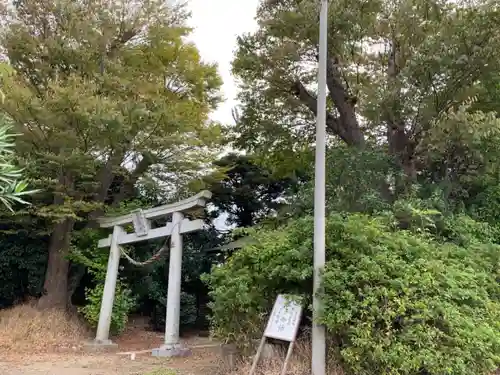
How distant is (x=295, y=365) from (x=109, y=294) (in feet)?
18.1

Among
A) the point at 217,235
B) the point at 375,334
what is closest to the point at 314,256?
the point at 375,334

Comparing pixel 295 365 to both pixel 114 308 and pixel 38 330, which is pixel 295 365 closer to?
pixel 114 308

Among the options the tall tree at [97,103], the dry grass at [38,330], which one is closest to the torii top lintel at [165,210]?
the tall tree at [97,103]

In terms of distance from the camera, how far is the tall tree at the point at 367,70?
822 cm

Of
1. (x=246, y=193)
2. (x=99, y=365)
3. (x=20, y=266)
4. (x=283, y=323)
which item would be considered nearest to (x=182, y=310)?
(x=20, y=266)

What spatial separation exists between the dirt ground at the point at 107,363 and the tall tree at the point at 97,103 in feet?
8.83

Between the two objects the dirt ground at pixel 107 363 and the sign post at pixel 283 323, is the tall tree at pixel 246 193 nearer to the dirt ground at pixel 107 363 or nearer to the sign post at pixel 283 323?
the dirt ground at pixel 107 363

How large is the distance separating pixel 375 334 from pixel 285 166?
8.42 metres

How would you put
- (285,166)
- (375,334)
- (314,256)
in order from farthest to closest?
(285,166), (314,256), (375,334)

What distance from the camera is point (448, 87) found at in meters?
8.34

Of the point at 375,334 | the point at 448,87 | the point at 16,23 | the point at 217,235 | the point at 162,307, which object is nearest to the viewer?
the point at 375,334

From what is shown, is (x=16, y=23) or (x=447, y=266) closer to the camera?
(x=447, y=266)

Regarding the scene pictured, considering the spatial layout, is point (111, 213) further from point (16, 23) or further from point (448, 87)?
point (448, 87)

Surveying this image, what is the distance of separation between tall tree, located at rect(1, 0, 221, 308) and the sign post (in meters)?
5.34
